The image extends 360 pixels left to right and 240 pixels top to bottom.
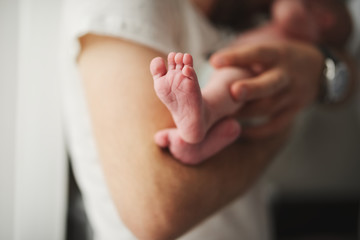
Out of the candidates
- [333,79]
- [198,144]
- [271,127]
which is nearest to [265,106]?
[271,127]

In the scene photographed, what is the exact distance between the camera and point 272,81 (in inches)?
17.1

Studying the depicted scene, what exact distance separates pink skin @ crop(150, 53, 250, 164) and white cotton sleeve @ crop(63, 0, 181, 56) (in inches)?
4.0

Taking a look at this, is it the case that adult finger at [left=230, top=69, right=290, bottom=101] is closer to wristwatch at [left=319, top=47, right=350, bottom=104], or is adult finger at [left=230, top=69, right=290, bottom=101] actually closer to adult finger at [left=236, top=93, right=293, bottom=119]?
adult finger at [left=236, top=93, right=293, bottom=119]

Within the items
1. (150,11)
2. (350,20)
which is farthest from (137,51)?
(350,20)

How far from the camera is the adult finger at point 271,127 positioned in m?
0.49

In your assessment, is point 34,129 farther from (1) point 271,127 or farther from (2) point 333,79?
(2) point 333,79

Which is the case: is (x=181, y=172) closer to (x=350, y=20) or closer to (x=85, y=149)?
(x=85, y=149)

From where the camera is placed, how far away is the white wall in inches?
17.0

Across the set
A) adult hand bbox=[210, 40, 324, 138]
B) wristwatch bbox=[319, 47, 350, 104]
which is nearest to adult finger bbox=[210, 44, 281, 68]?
adult hand bbox=[210, 40, 324, 138]

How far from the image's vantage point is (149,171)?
1.13 ft

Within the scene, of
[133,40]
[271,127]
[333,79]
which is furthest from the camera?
[333,79]

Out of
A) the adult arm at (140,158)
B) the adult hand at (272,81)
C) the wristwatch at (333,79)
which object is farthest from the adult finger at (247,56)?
the wristwatch at (333,79)

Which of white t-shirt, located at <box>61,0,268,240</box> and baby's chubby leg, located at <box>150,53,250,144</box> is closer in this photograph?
baby's chubby leg, located at <box>150,53,250,144</box>

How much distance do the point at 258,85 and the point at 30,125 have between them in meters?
0.39
